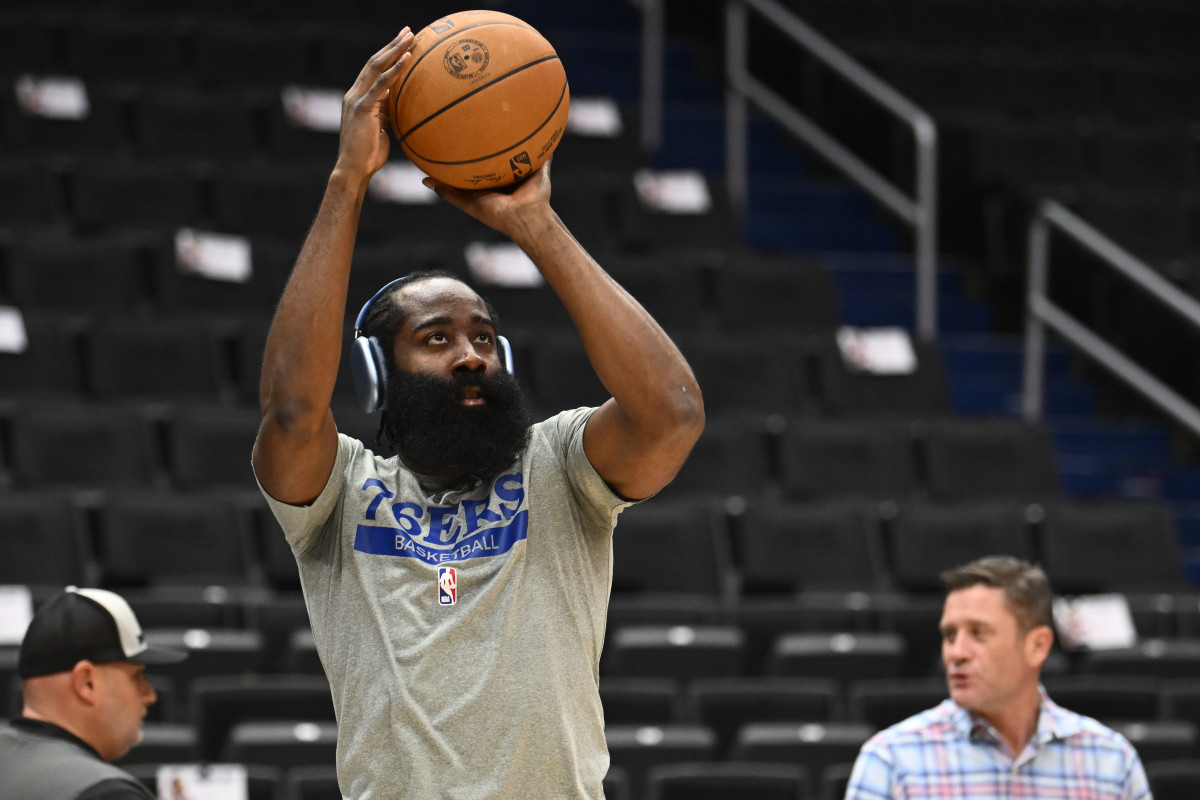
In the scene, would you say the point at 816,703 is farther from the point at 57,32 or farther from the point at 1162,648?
the point at 57,32

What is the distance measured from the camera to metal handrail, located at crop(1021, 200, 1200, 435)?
7.00 metres

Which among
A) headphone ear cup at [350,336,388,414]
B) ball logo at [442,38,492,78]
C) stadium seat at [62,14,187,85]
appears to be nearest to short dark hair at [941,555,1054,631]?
headphone ear cup at [350,336,388,414]

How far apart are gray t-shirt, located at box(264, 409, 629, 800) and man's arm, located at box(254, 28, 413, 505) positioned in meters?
0.06

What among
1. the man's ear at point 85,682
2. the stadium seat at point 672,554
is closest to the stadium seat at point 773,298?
the stadium seat at point 672,554

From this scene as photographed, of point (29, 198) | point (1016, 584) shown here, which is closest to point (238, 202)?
point (29, 198)

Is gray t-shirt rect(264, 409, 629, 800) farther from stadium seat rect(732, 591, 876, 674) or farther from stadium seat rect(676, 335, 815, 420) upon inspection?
stadium seat rect(676, 335, 815, 420)

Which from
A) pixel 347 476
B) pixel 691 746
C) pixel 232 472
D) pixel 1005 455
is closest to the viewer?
pixel 347 476

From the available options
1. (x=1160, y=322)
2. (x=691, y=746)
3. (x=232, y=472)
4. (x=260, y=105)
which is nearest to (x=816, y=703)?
(x=691, y=746)

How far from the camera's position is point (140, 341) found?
6.17 m

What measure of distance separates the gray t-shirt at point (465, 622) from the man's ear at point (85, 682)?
0.99 meters

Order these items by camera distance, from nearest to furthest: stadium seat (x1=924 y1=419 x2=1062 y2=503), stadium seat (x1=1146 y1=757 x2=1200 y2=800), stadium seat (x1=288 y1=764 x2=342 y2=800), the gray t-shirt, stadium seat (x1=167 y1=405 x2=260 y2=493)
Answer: the gray t-shirt
stadium seat (x1=288 y1=764 x2=342 y2=800)
stadium seat (x1=1146 y1=757 x2=1200 y2=800)
stadium seat (x1=167 y1=405 x2=260 y2=493)
stadium seat (x1=924 y1=419 x2=1062 y2=503)

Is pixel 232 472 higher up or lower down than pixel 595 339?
higher up

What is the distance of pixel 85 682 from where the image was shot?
292 centimetres

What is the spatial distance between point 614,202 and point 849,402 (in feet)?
5.21
